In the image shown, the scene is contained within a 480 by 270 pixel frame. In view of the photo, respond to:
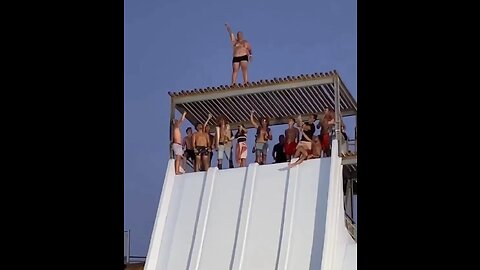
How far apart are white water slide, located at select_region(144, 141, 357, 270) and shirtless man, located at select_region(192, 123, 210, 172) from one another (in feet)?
0.74

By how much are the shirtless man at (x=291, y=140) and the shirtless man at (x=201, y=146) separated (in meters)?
1.13

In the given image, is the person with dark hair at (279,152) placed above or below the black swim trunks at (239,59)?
below

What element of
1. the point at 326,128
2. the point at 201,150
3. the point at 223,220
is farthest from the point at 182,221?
the point at 326,128

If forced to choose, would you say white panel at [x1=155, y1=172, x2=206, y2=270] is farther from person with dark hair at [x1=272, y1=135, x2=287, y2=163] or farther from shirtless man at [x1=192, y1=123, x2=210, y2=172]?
person with dark hair at [x1=272, y1=135, x2=287, y2=163]

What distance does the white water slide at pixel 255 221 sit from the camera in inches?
389

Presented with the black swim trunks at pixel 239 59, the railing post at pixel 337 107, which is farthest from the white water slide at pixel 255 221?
the black swim trunks at pixel 239 59

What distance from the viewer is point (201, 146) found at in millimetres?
11477

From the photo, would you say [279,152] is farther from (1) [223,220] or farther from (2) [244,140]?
(1) [223,220]

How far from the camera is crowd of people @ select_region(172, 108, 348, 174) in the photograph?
10.7 metres

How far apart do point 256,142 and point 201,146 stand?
77 centimetres

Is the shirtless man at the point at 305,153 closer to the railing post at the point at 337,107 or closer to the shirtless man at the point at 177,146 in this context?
the railing post at the point at 337,107
